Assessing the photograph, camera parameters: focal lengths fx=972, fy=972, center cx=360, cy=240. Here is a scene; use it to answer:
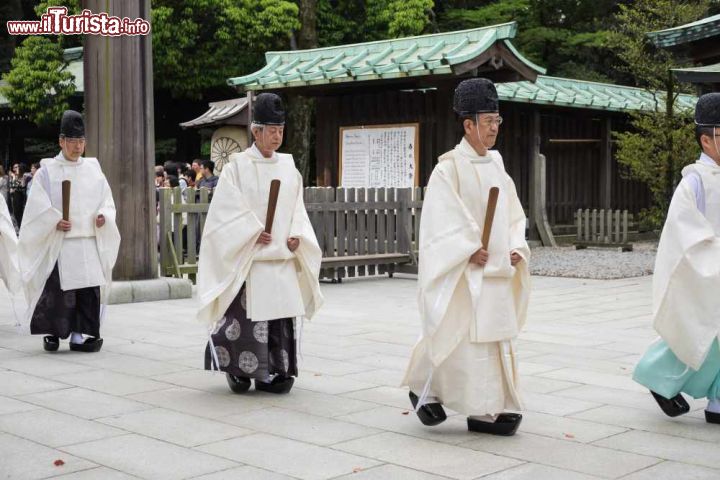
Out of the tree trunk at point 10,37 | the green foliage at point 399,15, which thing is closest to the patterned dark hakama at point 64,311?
the green foliage at point 399,15

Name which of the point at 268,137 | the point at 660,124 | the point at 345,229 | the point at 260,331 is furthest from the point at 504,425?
the point at 660,124

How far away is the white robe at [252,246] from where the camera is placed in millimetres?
5930

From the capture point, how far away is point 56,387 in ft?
19.9

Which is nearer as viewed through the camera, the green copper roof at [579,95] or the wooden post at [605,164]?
the green copper roof at [579,95]

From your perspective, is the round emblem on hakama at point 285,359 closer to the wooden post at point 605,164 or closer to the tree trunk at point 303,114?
the wooden post at point 605,164

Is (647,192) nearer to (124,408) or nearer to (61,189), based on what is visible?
(61,189)

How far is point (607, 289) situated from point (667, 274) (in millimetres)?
6588

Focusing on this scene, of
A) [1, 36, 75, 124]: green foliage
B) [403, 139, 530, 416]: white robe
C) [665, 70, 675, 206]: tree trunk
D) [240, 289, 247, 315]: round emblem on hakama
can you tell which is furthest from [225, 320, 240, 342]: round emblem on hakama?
[1, 36, 75, 124]: green foliage

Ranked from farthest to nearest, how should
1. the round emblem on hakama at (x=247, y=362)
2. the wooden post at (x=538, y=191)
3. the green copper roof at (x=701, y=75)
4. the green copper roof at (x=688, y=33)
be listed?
the wooden post at (x=538, y=191) < the green copper roof at (x=688, y=33) < the green copper roof at (x=701, y=75) < the round emblem on hakama at (x=247, y=362)

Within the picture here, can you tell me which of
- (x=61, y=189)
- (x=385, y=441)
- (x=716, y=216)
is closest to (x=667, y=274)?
(x=716, y=216)

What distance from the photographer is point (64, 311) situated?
7.43 m

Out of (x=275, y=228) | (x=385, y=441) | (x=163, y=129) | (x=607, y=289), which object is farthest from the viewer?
(x=163, y=129)

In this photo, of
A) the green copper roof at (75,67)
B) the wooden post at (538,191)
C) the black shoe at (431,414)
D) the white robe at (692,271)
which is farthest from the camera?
the green copper roof at (75,67)

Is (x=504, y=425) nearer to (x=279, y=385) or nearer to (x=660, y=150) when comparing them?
(x=279, y=385)
